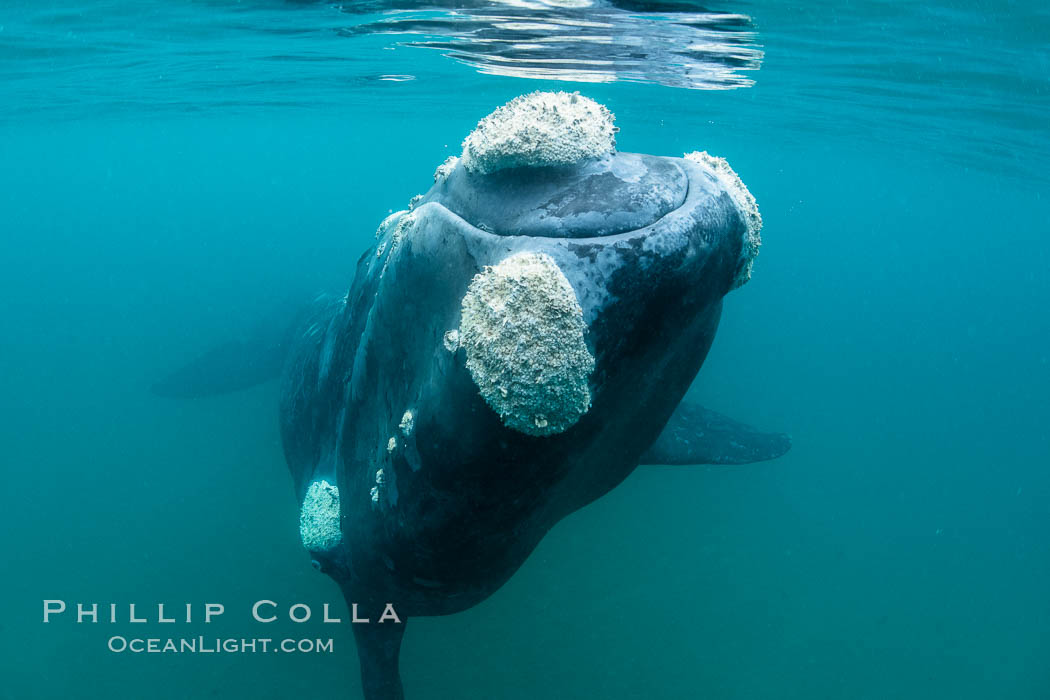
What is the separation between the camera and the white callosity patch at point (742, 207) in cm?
247

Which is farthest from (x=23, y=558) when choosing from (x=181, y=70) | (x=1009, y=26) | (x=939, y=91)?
(x=939, y=91)

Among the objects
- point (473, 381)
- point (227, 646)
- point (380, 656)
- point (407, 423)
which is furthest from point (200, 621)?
point (473, 381)

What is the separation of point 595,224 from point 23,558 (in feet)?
64.2

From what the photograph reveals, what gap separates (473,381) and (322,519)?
234 centimetres

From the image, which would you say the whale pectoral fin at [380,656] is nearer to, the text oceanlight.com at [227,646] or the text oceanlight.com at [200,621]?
the text oceanlight.com at [200,621]

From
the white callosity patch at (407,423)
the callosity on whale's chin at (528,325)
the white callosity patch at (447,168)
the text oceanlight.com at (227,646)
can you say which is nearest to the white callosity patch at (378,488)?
the callosity on whale's chin at (528,325)

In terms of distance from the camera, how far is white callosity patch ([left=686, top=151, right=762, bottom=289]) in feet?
8.12

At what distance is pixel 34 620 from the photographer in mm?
13555

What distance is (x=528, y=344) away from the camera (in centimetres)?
202

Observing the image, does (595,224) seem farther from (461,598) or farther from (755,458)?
(755,458)

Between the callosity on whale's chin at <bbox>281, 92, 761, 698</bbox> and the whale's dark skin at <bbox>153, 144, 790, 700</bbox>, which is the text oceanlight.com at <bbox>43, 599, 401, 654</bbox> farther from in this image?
the callosity on whale's chin at <bbox>281, 92, 761, 698</bbox>

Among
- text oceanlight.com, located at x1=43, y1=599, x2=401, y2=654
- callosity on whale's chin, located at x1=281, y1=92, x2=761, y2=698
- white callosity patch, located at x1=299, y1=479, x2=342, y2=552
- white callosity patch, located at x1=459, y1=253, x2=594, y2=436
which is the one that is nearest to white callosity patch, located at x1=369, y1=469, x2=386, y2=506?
callosity on whale's chin, located at x1=281, y1=92, x2=761, y2=698

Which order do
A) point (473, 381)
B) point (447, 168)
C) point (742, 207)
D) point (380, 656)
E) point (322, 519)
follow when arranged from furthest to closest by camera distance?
point (380, 656) < point (322, 519) < point (447, 168) < point (742, 207) < point (473, 381)

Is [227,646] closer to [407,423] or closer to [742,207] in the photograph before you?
[407,423]
